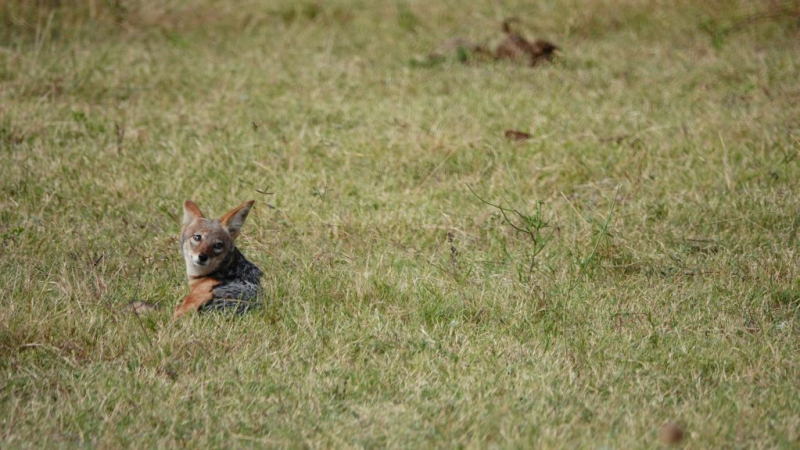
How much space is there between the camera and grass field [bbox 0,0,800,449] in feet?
12.2

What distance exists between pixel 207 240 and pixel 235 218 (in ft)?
0.93

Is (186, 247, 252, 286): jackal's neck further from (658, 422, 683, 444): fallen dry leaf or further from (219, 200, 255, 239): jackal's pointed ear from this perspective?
(658, 422, 683, 444): fallen dry leaf

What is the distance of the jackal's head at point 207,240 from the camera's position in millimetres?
4625

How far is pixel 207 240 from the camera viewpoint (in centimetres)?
466

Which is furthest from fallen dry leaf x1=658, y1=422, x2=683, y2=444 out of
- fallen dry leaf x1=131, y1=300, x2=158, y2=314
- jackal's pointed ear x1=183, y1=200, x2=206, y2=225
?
jackal's pointed ear x1=183, y1=200, x2=206, y2=225

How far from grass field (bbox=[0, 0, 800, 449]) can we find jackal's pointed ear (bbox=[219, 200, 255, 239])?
349 mm

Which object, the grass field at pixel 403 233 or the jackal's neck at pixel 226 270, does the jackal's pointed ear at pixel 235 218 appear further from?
the grass field at pixel 403 233

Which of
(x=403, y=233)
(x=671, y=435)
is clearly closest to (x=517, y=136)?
(x=403, y=233)

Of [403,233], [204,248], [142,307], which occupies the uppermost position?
[204,248]

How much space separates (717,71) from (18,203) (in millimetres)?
6886

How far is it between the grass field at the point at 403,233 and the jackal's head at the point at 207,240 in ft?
0.90

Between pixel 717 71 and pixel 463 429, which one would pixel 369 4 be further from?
pixel 463 429

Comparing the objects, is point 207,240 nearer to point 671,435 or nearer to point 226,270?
point 226,270

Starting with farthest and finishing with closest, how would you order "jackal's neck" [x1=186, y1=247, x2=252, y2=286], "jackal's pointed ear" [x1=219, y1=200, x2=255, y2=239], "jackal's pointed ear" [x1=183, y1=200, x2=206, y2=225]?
"jackal's pointed ear" [x1=183, y1=200, x2=206, y2=225]
"jackal's pointed ear" [x1=219, y1=200, x2=255, y2=239]
"jackal's neck" [x1=186, y1=247, x2=252, y2=286]
